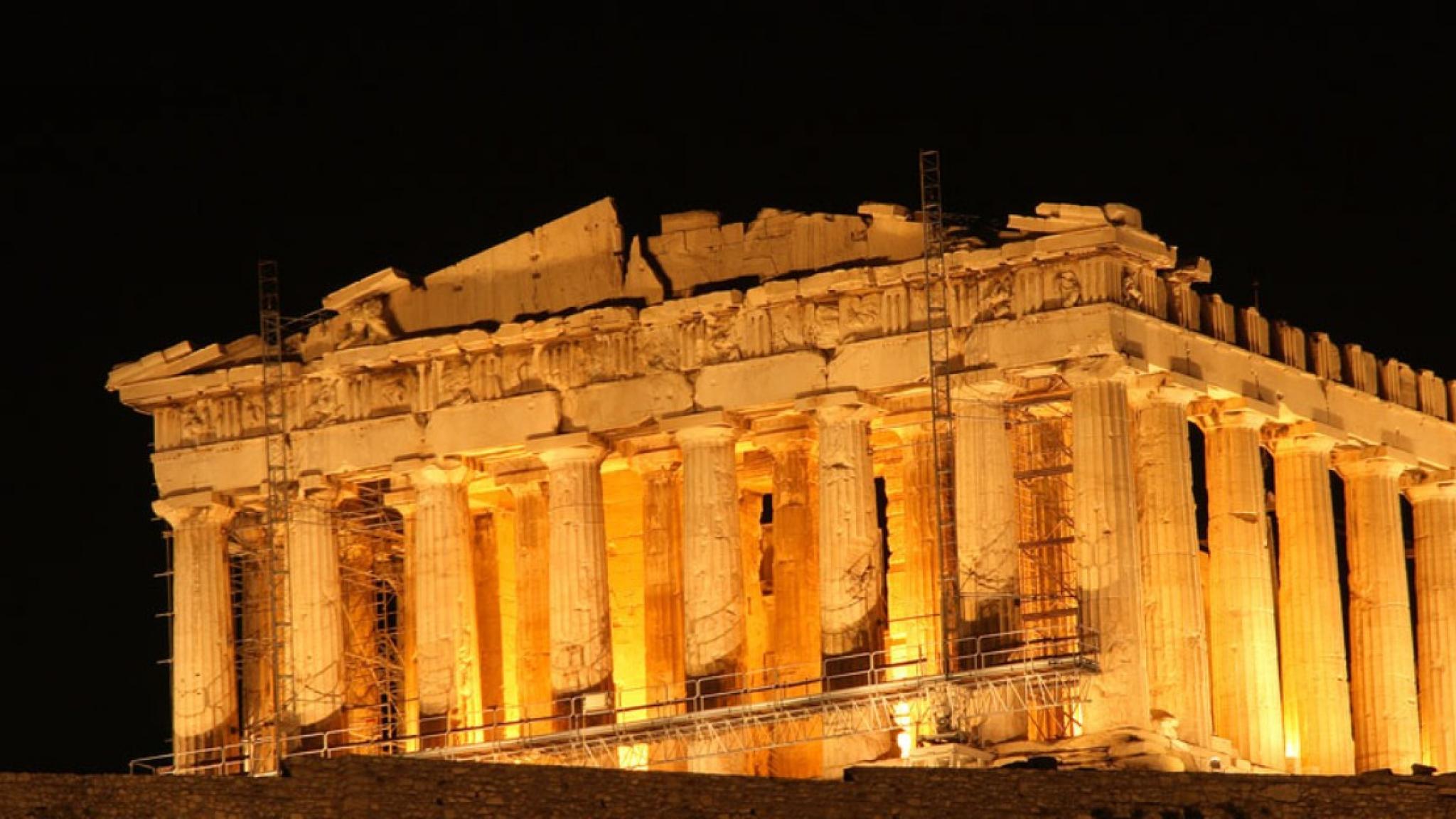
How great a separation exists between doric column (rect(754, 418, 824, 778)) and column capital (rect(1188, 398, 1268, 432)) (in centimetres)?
728

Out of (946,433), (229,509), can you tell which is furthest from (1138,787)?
(229,509)

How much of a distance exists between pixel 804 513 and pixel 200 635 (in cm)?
1255

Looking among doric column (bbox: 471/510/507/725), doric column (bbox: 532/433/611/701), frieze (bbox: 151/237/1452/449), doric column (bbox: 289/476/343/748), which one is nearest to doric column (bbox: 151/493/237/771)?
frieze (bbox: 151/237/1452/449)

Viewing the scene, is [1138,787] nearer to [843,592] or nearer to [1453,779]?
[1453,779]

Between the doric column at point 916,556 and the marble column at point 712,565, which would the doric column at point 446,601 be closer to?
the marble column at point 712,565

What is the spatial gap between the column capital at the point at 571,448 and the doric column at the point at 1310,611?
1250 centimetres

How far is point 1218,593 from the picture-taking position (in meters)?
77.5

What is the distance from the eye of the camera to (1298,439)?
80125 millimetres

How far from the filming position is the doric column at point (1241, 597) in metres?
76.7

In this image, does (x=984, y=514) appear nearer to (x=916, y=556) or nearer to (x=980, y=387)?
(x=980, y=387)

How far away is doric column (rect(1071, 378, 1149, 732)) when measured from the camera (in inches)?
2899

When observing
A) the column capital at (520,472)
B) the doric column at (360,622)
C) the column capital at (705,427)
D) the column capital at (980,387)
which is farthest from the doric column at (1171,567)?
the doric column at (360,622)

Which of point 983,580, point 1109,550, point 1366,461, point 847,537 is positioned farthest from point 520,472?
point 1366,461

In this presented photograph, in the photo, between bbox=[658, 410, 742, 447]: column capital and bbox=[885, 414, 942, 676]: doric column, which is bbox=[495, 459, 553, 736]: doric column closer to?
bbox=[658, 410, 742, 447]: column capital
